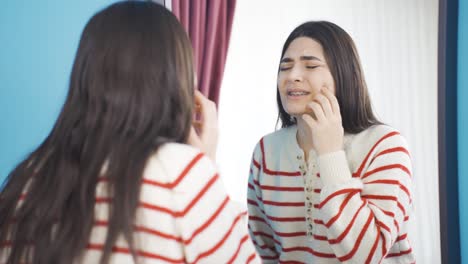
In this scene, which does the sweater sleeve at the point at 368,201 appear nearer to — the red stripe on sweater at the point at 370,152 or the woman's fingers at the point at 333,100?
the red stripe on sweater at the point at 370,152

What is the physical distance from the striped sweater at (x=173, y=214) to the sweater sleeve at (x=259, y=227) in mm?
726

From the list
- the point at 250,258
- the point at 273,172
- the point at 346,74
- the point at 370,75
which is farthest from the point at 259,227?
the point at 370,75

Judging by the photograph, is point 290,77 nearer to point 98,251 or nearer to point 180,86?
point 180,86

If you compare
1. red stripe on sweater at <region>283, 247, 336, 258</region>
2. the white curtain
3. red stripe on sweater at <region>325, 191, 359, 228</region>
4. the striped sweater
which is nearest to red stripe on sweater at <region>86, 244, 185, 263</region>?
the striped sweater

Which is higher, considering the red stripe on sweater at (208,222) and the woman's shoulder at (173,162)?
the woman's shoulder at (173,162)

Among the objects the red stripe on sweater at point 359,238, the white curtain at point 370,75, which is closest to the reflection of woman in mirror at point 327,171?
the red stripe on sweater at point 359,238

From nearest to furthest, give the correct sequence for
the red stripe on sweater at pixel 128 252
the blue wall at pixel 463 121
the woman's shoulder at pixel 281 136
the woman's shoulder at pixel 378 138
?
the red stripe on sweater at pixel 128 252 < the woman's shoulder at pixel 378 138 < the woman's shoulder at pixel 281 136 < the blue wall at pixel 463 121

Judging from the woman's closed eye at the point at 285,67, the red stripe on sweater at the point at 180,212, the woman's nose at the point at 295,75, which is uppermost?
the woman's closed eye at the point at 285,67

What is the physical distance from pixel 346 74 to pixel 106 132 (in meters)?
0.85

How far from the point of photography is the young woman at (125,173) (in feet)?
2.73

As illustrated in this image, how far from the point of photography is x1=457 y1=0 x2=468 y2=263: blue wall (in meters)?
1.94

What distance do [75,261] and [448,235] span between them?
1561mm

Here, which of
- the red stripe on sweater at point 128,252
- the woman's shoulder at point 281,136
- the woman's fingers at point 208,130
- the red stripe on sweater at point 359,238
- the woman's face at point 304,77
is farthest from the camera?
the woman's shoulder at point 281,136

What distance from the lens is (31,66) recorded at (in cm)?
182
